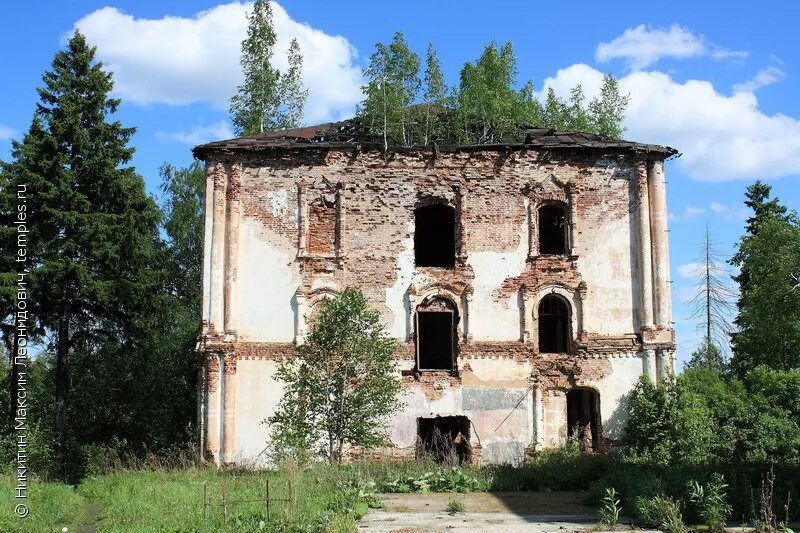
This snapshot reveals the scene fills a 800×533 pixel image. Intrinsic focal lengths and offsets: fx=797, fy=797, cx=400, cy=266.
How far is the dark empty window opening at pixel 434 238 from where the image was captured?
22.5 m

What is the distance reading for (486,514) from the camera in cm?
1186

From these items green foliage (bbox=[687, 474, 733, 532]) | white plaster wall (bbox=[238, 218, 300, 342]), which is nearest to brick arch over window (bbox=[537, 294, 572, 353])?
white plaster wall (bbox=[238, 218, 300, 342])

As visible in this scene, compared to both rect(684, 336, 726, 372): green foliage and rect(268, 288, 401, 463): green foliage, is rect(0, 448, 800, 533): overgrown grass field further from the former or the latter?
rect(684, 336, 726, 372): green foliage

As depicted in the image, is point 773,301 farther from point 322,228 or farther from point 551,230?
point 322,228

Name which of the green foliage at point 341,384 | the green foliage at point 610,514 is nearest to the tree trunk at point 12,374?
the green foliage at point 341,384

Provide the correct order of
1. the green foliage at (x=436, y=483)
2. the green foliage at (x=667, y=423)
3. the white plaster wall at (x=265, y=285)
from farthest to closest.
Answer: the white plaster wall at (x=265, y=285) < the green foliage at (x=667, y=423) < the green foliage at (x=436, y=483)

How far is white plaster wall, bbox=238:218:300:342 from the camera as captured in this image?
1969 cm

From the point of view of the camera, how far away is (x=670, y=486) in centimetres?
1162

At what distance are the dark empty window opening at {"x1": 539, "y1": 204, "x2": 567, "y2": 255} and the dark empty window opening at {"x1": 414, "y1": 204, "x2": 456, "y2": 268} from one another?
2488mm

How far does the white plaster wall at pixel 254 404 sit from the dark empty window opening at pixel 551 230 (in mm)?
7927

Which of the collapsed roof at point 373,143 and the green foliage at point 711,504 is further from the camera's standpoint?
the collapsed roof at point 373,143

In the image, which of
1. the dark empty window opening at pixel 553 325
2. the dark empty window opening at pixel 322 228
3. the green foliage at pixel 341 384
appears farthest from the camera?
the dark empty window opening at pixel 553 325

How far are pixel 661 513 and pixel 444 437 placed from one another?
9.81 m

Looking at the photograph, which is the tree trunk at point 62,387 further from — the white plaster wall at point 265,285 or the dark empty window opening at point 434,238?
the dark empty window opening at point 434,238
